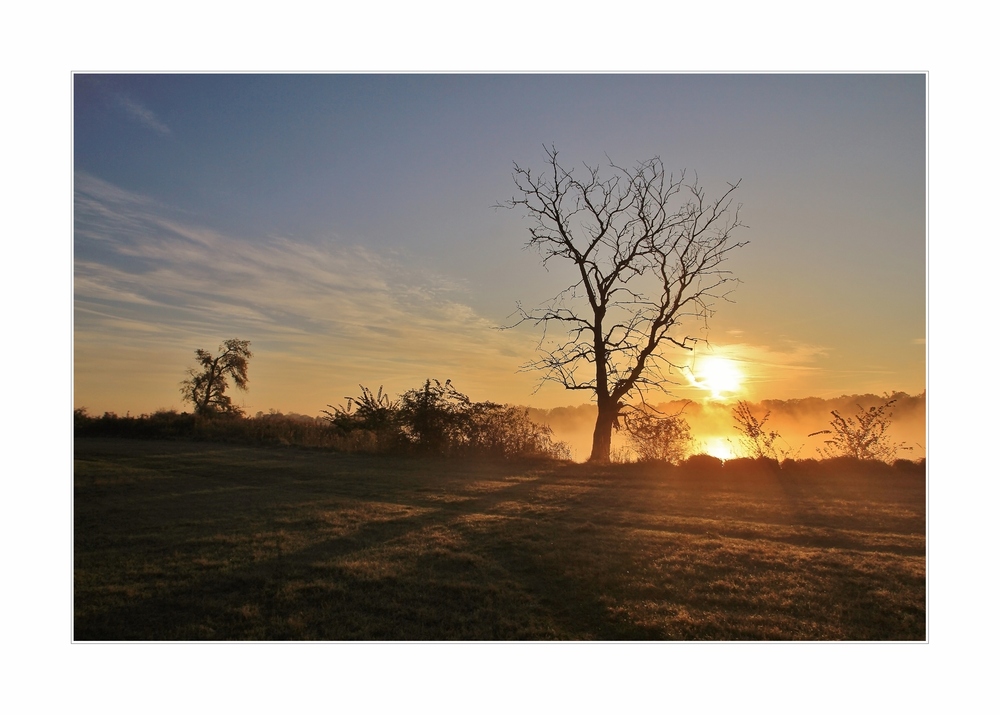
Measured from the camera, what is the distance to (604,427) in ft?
45.8

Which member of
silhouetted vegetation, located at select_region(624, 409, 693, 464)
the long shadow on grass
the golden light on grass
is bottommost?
the long shadow on grass

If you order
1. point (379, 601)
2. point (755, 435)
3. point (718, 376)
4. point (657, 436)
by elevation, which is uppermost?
point (718, 376)

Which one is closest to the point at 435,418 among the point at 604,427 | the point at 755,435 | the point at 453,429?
the point at 453,429

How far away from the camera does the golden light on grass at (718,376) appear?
35.9 feet

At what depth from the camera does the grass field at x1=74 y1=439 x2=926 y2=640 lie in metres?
4.53

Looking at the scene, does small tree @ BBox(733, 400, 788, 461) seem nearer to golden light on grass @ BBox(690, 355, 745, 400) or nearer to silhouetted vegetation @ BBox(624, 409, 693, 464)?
golden light on grass @ BBox(690, 355, 745, 400)

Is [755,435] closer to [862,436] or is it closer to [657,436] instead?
[862,436]

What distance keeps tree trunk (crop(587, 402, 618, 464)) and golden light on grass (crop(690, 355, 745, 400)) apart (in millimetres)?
2125

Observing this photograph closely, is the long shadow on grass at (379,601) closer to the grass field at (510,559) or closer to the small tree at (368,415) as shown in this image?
the grass field at (510,559)

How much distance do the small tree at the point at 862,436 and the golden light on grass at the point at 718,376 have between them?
163 centimetres

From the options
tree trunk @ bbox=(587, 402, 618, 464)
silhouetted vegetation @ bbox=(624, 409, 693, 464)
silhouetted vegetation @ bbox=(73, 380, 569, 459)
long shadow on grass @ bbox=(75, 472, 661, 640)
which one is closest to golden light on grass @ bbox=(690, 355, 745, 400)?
silhouetted vegetation @ bbox=(624, 409, 693, 464)

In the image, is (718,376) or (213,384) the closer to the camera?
(718,376)

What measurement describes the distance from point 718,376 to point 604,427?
3.24 m
